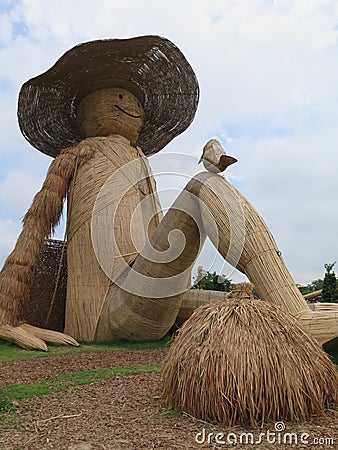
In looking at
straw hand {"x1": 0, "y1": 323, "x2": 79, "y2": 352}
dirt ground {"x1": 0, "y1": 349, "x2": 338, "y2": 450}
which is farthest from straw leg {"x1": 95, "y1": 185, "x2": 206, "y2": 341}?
dirt ground {"x1": 0, "y1": 349, "x2": 338, "y2": 450}

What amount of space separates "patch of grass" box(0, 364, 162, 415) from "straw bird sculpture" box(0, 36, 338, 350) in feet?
3.25

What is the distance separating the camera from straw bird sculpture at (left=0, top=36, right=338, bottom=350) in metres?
3.46

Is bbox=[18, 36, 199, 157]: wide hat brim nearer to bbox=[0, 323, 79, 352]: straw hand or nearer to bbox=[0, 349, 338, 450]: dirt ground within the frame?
bbox=[0, 323, 79, 352]: straw hand

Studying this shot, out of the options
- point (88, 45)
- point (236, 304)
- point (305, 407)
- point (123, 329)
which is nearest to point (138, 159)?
point (88, 45)

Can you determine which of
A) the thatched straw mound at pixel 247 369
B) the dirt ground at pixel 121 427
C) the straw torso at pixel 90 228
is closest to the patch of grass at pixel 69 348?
the straw torso at pixel 90 228

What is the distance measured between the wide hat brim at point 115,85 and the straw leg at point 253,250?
2.75 m

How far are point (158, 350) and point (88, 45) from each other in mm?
3326

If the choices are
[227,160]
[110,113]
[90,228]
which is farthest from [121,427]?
[110,113]

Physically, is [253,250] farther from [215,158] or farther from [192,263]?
[192,263]

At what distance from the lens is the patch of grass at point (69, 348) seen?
14.3ft

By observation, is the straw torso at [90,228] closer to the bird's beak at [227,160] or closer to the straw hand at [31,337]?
the straw hand at [31,337]

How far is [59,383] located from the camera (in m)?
3.17

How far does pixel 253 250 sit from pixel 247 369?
1.19 m

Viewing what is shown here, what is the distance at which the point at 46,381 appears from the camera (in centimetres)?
325
